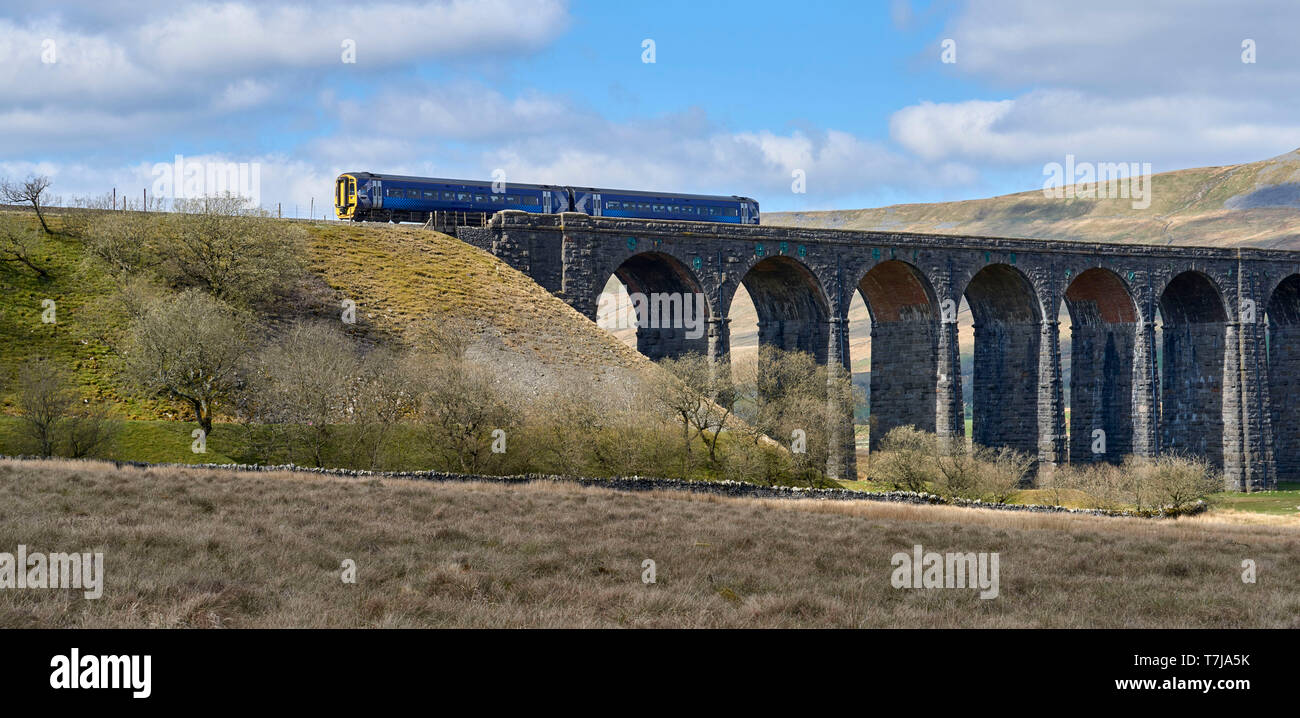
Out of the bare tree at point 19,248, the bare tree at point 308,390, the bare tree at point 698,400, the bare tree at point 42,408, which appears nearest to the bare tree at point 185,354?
the bare tree at point 308,390

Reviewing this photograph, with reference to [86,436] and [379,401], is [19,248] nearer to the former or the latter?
[86,436]

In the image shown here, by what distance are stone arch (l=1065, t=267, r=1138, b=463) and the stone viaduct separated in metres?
0.10

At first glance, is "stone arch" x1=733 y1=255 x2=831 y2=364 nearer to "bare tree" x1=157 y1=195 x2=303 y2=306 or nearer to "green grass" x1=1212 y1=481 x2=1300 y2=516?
"green grass" x1=1212 y1=481 x2=1300 y2=516

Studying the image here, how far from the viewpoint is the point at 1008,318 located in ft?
233

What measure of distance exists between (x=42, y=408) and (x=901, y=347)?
46928mm

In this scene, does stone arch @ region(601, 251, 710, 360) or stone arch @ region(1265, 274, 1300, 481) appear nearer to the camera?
stone arch @ region(601, 251, 710, 360)

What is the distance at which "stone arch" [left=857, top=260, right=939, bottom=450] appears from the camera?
6525cm

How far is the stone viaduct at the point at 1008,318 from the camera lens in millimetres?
58688

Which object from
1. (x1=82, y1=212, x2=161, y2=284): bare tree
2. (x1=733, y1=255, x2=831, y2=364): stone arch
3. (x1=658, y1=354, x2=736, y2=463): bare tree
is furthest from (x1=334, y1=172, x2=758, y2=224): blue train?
(x1=658, y1=354, x2=736, y2=463): bare tree

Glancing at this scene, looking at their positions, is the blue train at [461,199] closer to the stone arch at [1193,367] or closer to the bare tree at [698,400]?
the bare tree at [698,400]
